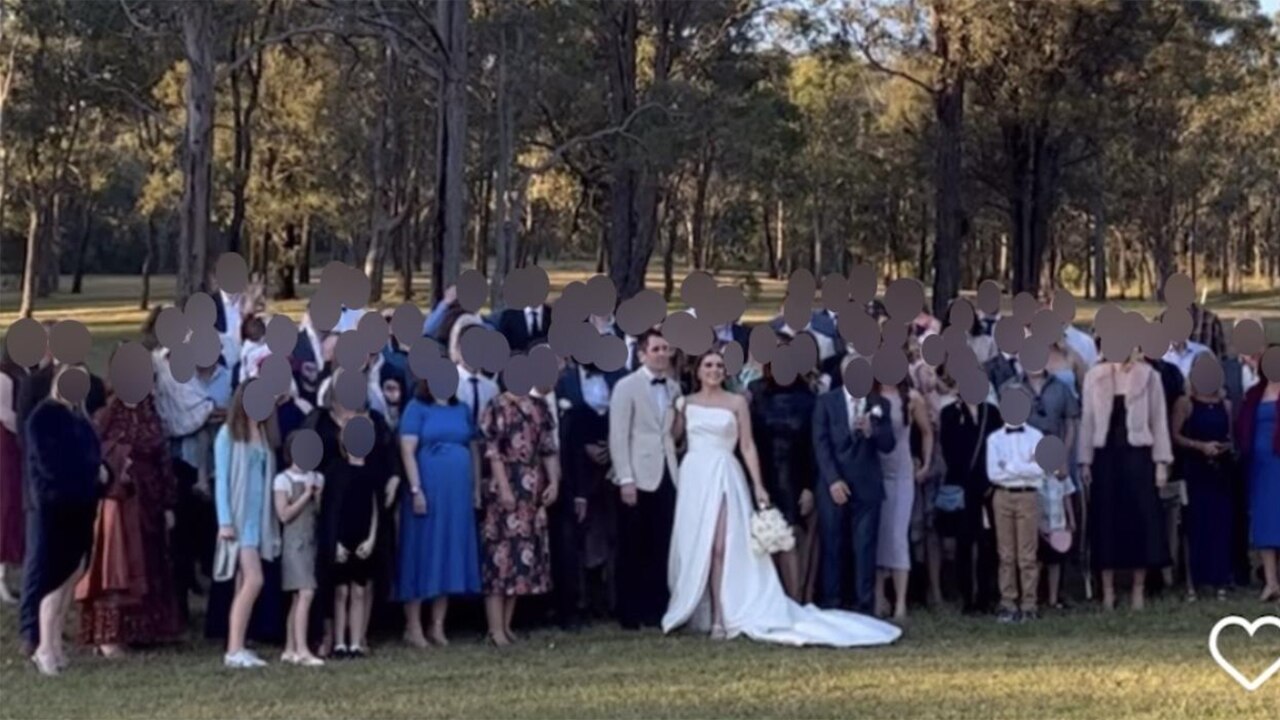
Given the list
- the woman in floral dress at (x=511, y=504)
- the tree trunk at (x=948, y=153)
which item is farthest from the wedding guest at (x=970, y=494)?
the tree trunk at (x=948, y=153)

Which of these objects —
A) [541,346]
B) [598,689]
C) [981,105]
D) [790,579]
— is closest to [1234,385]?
[790,579]

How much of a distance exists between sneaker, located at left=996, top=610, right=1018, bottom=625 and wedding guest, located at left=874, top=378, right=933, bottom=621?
0.60 meters

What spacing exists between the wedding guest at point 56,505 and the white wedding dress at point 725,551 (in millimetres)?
3398

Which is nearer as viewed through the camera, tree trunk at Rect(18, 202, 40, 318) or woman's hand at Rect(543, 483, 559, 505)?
woman's hand at Rect(543, 483, 559, 505)

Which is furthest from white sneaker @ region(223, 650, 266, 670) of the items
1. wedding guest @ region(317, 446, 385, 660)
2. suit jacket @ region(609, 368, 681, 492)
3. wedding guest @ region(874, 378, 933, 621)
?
wedding guest @ region(874, 378, 933, 621)

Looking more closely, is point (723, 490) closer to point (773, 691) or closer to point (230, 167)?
point (773, 691)

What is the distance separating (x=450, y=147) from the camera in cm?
1997

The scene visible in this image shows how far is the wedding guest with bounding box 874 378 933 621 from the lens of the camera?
420 inches

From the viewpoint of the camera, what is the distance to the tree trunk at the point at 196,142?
26078 millimetres

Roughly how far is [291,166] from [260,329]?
36.2m

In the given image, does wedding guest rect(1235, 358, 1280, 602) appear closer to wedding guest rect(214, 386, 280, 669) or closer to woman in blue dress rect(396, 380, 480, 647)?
woman in blue dress rect(396, 380, 480, 647)

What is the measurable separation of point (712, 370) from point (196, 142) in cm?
1787

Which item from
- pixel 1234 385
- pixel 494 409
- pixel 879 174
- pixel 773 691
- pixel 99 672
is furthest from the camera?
pixel 879 174

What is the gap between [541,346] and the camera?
10.4 m
